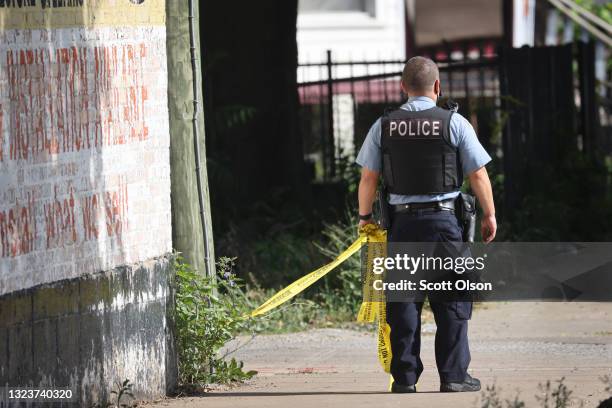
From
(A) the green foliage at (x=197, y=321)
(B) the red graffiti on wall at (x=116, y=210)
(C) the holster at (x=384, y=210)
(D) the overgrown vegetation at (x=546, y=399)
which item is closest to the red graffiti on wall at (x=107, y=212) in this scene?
(B) the red graffiti on wall at (x=116, y=210)

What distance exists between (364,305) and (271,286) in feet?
13.6

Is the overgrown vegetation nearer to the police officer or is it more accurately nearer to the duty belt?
the police officer

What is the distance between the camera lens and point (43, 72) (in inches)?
257

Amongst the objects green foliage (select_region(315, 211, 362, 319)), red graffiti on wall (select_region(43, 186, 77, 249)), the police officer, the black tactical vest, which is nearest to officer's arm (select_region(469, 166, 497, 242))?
the police officer

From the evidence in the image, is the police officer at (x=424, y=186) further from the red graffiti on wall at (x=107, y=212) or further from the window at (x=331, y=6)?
the window at (x=331, y=6)

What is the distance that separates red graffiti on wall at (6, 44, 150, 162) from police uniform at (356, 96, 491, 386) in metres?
1.32

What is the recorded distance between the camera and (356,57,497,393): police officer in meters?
7.30

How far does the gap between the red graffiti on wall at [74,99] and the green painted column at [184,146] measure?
40 centimetres

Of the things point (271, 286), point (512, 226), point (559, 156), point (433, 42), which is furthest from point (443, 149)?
point (433, 42)

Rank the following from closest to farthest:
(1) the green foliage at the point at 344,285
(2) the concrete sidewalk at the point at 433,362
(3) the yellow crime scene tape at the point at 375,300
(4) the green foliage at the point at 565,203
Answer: (2) the concrete sidewalk at the point at 433,362 < (3) the yellow crime scene tape at the point at 375,300 < (1) the green foliage at the point at 344,285 < (4) the green foliage at the point at 565,203

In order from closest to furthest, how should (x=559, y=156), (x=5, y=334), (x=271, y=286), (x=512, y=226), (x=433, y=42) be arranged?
(x=5, y=334)
(x=271, y=286)
(x=512, y=226)
(x=559, y=156)
(x=433, y=42)

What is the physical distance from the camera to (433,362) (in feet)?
29.6

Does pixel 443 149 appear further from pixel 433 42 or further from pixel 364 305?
pixel 433 42

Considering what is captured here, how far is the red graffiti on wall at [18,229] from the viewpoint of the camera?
6.14 meters
